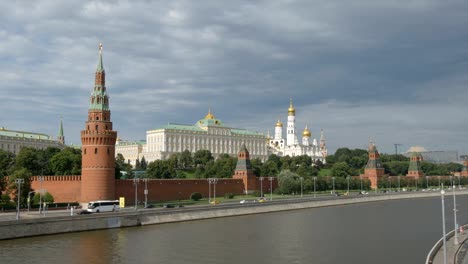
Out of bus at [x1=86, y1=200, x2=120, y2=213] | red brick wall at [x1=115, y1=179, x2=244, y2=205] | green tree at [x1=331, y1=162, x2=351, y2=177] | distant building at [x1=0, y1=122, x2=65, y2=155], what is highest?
distant building at [x1=0, y1=122, x2=65, y2=155]

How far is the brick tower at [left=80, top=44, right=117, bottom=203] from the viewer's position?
58.8 m

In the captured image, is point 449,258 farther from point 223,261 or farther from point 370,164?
point 370,164

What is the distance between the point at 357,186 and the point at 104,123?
6654 cm

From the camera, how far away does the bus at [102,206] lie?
5209cm

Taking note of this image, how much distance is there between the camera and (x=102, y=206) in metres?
53.1

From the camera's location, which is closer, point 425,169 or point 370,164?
point 370,164

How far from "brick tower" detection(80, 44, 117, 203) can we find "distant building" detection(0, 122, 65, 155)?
76.6 m

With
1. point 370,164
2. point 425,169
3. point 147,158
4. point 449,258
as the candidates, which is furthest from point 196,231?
point 425,169

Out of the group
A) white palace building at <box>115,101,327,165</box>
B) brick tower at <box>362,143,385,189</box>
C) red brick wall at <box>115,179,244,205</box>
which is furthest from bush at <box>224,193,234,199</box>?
white palace building at <box>115,101,327,165</box>

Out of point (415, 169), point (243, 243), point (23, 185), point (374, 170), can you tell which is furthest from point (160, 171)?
point (415, 169)

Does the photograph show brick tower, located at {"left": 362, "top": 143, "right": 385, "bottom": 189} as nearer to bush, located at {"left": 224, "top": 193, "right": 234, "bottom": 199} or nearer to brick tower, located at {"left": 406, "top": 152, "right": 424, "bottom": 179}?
brick tower, located at {"left": 406, "top": 152, "right": 424, "bottom": 179}

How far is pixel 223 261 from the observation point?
96.2 feet

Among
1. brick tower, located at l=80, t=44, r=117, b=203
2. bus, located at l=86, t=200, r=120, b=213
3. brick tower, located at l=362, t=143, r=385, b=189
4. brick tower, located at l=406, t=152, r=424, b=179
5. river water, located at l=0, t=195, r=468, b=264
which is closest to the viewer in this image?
river water, located at l=0, t=195, r=468, b=264

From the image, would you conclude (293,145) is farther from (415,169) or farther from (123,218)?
(123,218)
